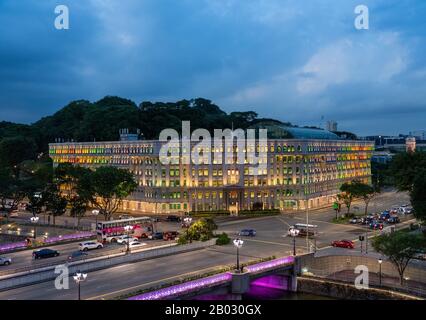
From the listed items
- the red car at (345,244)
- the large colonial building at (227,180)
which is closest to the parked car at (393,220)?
the large colonial building at (227,180)

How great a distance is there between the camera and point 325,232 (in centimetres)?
8569

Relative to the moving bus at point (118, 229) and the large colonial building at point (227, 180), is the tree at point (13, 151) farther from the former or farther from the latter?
the moving bus at point (118, 229)

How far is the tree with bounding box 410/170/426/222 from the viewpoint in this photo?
63.8 meters

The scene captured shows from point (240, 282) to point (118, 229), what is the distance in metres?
37.0

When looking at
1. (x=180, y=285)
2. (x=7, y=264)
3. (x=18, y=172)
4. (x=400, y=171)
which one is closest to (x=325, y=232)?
(x=400, y=171)

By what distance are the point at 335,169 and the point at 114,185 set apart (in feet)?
248

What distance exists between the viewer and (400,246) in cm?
5181

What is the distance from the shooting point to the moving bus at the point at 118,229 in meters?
78.7

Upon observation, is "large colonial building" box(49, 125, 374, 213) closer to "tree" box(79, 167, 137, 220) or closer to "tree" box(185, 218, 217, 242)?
"tree" box(79, 167, 137, 220)

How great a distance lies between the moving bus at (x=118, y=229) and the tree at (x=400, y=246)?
146ft

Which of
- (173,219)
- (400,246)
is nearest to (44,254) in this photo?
(173,219)

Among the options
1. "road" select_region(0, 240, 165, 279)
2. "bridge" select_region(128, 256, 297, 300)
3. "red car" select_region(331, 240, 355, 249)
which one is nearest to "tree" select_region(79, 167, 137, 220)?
"road" select_region(0, 240, 165, 279)
